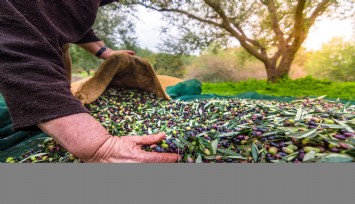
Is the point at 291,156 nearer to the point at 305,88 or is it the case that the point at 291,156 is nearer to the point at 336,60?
the point at 336,60

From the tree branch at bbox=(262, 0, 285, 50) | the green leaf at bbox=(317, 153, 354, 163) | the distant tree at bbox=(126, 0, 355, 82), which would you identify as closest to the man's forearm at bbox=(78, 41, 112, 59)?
the distant tree at bbox=(126, 0, 355, 82)

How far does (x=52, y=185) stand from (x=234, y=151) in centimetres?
47

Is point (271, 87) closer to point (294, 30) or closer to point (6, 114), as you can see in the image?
point (294, 30)

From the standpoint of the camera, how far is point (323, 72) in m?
1.79

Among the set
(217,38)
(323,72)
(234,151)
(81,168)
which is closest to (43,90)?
(81,168)

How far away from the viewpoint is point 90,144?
27.2 inches

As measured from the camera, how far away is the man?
0.70m

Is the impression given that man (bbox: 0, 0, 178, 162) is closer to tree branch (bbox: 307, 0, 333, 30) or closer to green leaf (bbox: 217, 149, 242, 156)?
green leaf (bbox: 217, 149, 242, 156)

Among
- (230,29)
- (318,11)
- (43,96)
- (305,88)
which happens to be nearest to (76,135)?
(43,96)

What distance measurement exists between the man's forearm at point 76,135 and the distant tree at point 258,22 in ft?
2.15

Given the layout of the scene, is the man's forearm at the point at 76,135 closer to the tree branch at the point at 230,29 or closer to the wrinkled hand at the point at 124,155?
the wrinkled hand at the point at 124,155

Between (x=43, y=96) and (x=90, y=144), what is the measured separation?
Answer: 19 centimetres

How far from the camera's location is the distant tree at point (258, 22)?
1220mm

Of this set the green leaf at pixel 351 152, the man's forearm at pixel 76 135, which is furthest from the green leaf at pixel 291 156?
the man's forearm at pixel 76 135
